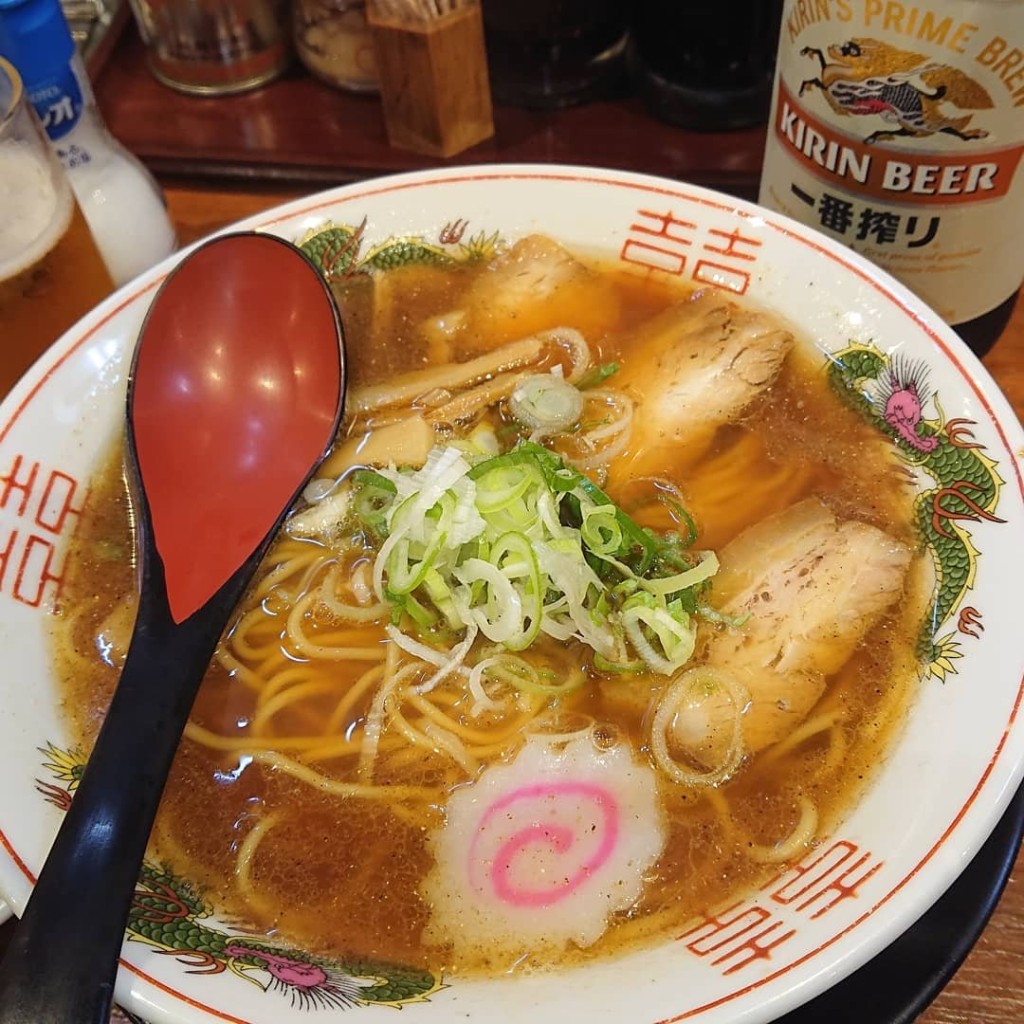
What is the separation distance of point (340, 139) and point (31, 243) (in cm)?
85

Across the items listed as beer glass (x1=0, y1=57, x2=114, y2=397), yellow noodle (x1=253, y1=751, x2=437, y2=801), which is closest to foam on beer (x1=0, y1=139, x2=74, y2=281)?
beer glass (x1=0, y1=57, x2=114, y2=397)

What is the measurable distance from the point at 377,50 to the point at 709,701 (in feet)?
4.71

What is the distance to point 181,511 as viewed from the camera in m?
1.32

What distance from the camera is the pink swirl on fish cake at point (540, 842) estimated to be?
1.05 meters

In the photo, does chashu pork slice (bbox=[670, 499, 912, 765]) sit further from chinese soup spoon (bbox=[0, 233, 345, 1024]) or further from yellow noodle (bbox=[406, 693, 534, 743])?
chinese soup spoon (bbox=[0, 233, 345, 1024])

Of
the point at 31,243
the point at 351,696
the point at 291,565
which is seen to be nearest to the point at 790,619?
the point at 351,696

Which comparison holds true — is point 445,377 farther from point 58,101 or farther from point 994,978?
point 994,978

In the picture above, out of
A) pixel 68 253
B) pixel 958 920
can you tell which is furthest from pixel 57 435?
pixel 958 920

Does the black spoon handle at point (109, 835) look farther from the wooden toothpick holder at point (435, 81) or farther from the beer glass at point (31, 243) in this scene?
the wooden toothpick holder at point (435, 81)

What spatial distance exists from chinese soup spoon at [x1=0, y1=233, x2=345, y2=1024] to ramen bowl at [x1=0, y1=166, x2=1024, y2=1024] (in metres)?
0.08

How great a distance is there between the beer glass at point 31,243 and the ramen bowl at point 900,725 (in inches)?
5.5

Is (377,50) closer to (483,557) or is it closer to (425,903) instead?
(483,557)

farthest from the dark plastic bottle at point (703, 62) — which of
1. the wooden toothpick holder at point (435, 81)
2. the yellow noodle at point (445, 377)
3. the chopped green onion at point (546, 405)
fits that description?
the chopped green onion at point (546, 405)

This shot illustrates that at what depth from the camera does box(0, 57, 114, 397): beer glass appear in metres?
1.47
